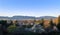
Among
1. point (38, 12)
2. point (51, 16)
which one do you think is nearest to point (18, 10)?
point (38, 12)

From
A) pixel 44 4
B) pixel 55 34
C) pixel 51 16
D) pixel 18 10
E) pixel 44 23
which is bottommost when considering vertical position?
pixel 55 34

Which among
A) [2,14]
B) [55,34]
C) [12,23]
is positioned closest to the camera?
[55,34]

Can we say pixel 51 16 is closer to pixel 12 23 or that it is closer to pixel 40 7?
pixel 40 7

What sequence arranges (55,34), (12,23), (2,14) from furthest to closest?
(12,23) < (2,14) < (55,34)

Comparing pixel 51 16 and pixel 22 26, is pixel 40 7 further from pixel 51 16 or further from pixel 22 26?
pixel 22 26

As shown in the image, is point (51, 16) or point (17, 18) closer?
point (17, 18)

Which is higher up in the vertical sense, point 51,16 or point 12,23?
point 51,16

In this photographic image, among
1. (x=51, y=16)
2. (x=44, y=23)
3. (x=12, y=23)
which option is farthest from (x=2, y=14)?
(x=51, y=16)
